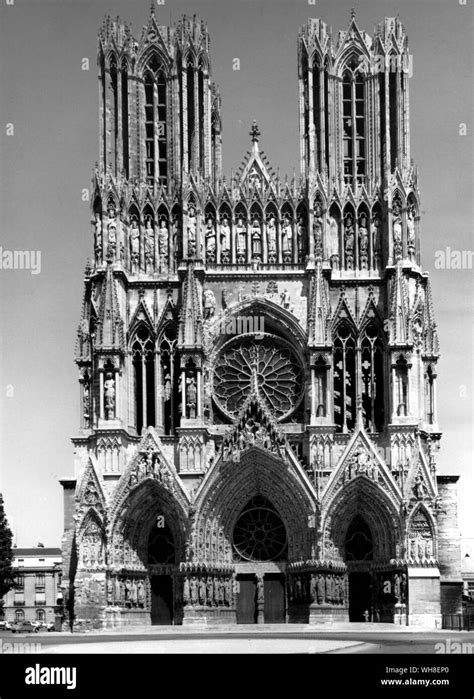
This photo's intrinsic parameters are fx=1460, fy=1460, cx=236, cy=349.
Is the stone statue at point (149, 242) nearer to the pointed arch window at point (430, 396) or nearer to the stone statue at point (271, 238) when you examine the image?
the stone statue at point (271, 238)

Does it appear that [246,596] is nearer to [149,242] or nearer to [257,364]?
[257,364]

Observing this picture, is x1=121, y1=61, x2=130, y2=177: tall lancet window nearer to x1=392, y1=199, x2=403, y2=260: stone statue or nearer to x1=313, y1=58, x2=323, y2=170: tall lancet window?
x1=313, y1=58, x2=323, y2=170: tall lancet window

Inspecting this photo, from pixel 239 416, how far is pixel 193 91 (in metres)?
14.4

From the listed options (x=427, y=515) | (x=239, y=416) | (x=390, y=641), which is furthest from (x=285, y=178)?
(x=390, y=641)

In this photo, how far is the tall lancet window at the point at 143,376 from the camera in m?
59.0

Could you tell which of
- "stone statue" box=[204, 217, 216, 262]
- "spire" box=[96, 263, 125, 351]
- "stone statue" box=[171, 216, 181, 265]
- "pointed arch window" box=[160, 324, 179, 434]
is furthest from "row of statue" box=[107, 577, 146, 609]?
"stone statue" box=[204, 217, 216, 262]

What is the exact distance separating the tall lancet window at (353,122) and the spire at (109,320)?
431 inches

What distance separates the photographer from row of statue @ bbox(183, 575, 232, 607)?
5600cm

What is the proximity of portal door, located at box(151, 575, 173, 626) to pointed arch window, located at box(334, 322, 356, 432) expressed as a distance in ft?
30.9

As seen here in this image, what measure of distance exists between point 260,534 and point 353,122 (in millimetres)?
17643

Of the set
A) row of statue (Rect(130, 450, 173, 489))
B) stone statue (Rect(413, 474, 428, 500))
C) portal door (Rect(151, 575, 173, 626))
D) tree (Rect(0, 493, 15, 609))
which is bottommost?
portal door (Rect(151, 575, 173, 626))

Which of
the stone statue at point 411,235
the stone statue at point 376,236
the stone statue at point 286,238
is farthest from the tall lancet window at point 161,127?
the stone statue at point 411,235
